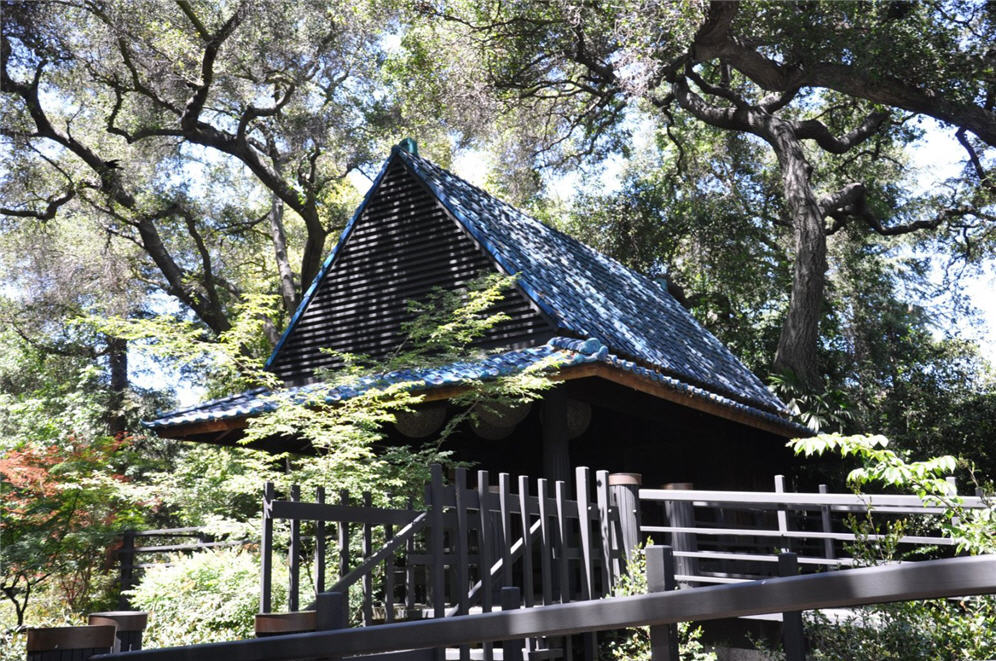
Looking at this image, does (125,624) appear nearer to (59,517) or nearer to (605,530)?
(605,530)

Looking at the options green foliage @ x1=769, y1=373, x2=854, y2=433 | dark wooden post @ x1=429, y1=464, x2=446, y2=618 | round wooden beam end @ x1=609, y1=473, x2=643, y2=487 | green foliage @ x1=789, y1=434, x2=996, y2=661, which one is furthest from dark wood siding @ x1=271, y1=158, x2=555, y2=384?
green foliage @ x1=769, y1=373, x2=854, y2=433

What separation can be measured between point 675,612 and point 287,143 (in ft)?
67.6

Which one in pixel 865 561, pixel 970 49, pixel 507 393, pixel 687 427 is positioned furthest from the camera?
pixel 970 49

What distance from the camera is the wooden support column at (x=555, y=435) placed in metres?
9.33

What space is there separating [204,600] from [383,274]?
4.89 m

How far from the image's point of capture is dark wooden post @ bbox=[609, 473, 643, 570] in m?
7.31

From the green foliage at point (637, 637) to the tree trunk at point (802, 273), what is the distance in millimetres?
12192

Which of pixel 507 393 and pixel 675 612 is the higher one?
pixel 507 393

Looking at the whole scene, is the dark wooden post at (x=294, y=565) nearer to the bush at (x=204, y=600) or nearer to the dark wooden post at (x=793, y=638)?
the bush at (x=204, y=600)

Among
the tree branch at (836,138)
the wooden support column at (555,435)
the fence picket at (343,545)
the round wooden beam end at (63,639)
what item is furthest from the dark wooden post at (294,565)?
the tree branch at (836,138)

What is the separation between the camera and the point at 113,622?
7.69 feet

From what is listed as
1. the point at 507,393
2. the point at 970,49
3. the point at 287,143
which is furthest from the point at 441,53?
the point at 507,393

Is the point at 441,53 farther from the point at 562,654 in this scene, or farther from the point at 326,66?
the point at 562,654

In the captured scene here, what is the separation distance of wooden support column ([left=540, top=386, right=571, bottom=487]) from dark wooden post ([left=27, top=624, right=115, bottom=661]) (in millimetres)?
7320
